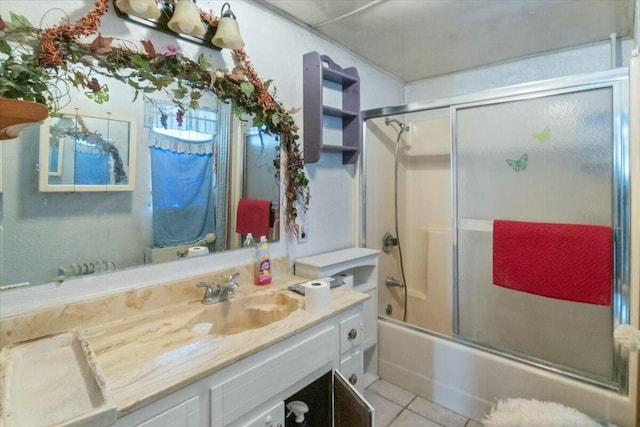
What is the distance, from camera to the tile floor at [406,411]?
5.88 feet

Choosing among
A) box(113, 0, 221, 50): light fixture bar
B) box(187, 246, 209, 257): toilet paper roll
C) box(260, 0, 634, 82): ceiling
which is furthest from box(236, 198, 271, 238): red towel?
box(260, 0, 634, 82): ceiling

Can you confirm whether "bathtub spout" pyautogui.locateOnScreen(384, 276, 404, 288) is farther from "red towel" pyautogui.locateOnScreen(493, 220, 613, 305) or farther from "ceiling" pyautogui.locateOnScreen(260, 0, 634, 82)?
"ceiling" pyautogui.locateOnScreen(260, 0, 634, 82)

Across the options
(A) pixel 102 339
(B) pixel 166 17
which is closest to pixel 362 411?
(A) pixel 102 339

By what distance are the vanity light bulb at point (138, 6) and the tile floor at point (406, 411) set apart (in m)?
2.23

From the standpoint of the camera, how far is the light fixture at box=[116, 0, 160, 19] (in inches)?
44.5

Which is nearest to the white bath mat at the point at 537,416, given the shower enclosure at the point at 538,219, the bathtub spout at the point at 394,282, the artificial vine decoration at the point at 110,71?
the shower enclosure at the point at 538,219

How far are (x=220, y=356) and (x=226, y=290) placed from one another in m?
0.49

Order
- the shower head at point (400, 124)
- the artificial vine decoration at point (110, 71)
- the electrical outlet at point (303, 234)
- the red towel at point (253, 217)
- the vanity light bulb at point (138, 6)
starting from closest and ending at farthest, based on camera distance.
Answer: the artificial vine decoration at point (110, 71), the vanity light bulb at point (138, 6), the red towel at point (253, 217), the electrical outlet at point (303, 234), the shower head at point (400, 124)

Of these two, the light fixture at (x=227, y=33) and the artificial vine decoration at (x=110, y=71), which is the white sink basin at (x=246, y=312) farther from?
the light fixture at (x=227, y=33)

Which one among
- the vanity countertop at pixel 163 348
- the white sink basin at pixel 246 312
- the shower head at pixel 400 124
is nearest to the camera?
the vanity countertop at pixel 163 348

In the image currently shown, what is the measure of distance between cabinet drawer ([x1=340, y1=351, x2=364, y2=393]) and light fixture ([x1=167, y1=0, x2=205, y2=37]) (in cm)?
152

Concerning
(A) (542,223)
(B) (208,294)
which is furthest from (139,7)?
(A) (542,223)

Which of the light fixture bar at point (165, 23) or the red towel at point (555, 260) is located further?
the red towel at point (555, 260)

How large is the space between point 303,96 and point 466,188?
3.70ft
